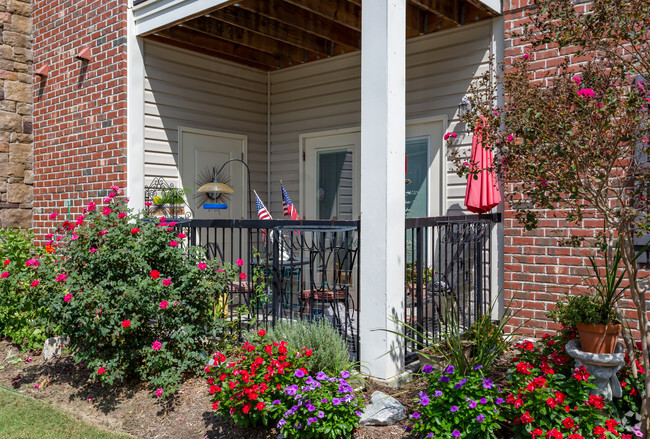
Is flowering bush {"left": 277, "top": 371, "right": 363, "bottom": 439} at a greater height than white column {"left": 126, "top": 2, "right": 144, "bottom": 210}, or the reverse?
white column {"left": 126, "top": 2, "right": 144, "bottom": 210}

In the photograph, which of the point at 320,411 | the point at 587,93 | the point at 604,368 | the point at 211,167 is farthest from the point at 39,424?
the point at 587,93

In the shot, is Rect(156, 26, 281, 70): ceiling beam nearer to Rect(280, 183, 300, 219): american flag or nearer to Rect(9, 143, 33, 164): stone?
Rect(280, 183, 300, 219): american flag

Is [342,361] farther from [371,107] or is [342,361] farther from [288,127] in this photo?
[288,127]

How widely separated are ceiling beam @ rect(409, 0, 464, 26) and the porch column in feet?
3.40

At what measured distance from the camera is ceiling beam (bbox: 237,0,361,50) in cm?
525

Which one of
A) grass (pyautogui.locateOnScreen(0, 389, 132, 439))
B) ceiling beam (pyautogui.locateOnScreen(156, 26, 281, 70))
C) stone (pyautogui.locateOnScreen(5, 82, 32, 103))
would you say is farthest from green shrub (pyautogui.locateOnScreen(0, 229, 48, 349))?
ceiling beam (pyautogui.locateOnScreen(156, 26, 281, 70))

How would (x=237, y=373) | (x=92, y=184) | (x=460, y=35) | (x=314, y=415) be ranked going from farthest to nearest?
(x=92, y=184), (x=460, y=35), (x=237, y=373), (x=314, y=415)

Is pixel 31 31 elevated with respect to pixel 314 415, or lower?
elevated

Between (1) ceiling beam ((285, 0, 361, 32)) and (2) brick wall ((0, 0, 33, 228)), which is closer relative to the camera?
(1) ceiling beam ((285, 0, 361, 32))

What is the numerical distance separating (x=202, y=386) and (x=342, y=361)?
116 cm

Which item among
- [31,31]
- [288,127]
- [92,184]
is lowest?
[92,184]

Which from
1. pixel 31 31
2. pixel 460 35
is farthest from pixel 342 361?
pixel 31 31

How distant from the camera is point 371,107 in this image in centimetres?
378

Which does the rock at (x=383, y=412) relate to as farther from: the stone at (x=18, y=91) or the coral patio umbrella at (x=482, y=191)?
the stone at (x=18, y=91)
